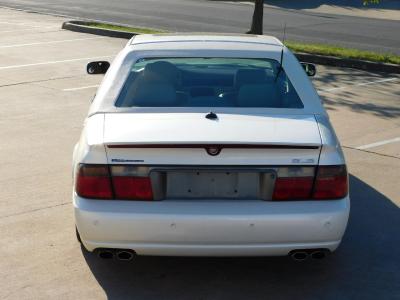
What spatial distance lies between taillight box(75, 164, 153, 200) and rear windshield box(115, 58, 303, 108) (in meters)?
0.76

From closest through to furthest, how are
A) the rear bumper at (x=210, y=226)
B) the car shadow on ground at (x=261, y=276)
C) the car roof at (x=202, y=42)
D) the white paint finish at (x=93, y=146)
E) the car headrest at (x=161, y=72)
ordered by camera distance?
the rear bumper at (x=210, y=226) < the white paint finish at (x=93, y=146) < the car shadow on ground at (x=261, y=276) < the car headrest at (x=161, y=72) < the car roof at (x=202, y=42)

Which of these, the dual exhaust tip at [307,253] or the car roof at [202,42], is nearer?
the dual exhaust tip at [307,253]

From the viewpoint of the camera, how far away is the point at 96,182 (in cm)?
456

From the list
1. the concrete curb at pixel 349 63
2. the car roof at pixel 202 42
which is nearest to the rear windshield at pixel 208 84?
the car roof at pixel 202 42

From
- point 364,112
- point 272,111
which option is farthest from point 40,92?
point 272,111

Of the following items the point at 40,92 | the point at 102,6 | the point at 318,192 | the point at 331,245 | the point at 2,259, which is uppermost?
the point at 318,192

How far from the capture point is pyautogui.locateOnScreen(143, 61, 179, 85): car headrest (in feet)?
18.0

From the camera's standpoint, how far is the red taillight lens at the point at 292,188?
4.52m

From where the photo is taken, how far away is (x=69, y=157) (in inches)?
306

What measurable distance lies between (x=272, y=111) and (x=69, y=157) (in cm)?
325

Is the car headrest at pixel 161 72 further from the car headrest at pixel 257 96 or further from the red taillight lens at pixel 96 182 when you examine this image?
the red taillight lens at pixel 96 182

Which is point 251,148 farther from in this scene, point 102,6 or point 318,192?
point 102,6

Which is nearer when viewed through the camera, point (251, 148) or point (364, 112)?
point (251, 148)

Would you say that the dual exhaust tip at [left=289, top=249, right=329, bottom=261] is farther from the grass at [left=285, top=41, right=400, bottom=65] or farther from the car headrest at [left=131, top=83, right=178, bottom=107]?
the grass at [left=285, top=41, right=400, bottom=65]
